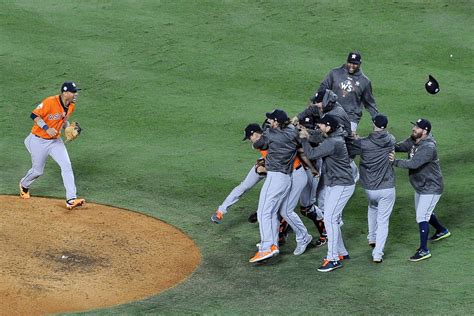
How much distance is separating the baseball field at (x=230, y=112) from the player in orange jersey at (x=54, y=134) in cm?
49

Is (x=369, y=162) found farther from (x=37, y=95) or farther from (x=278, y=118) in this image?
(x=37, y=95)

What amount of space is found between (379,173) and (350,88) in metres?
2.49

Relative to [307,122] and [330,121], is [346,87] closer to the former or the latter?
[307,122]

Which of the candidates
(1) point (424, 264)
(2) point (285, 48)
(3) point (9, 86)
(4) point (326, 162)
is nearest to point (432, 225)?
(1) point (424, 264)

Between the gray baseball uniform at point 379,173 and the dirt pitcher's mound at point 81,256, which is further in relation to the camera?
the gray baseball uniform at point 379,173

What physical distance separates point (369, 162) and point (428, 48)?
873cm

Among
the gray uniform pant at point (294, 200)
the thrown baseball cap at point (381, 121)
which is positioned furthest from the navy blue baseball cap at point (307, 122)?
the thrown baseball cap at point (381, 121)

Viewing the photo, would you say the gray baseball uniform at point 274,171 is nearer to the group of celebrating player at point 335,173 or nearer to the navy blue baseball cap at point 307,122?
the group of celebrating player at point 335,173

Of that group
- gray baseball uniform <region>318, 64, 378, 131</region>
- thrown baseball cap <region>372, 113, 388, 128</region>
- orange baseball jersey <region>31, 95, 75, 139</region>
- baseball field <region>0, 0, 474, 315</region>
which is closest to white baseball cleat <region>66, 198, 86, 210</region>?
baseball field <region>0, 0, 474, 315</region>

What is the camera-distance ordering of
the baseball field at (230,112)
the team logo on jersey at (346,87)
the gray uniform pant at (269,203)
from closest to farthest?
the baseball field at (230,112)
the gray uniform pant at (269,203)
the team logo on jersey at (346,87)

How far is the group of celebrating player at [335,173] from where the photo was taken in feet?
41.8

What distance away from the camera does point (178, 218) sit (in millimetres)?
14688

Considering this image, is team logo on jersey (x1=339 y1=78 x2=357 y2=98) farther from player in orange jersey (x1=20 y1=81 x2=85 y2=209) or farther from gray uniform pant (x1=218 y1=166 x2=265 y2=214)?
player in orange jersey (x1=20 y1=81 x2=85 y2=209)

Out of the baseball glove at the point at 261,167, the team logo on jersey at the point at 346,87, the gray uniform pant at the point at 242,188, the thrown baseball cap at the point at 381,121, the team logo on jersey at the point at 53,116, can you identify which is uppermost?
the thrown baseball cap at the point at 381,121
